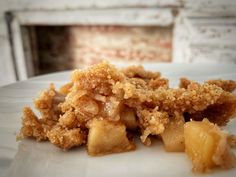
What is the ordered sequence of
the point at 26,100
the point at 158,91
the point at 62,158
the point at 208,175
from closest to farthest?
the point at 208,175, the point at 62,158, the point at 158,91, the point at 26,100

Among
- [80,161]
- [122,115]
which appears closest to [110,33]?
[122,115]

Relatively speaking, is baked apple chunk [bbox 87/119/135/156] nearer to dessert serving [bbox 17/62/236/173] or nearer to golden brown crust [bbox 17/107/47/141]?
dessert serving [bbox 17/62/236/173]

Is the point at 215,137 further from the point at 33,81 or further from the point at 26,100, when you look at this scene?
the point at 33,81

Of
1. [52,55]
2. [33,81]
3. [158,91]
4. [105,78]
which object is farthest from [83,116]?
[52,55]

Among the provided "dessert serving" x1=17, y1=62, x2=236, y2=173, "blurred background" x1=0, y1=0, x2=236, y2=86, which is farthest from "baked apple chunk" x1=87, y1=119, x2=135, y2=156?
"blurred background" x1=0, y1=0, x2=236, y2=86

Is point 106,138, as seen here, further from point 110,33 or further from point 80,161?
point 110,33

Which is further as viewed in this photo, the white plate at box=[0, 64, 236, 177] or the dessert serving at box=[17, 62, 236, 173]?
the dessert serving at box=[17, 62, 236, 173]

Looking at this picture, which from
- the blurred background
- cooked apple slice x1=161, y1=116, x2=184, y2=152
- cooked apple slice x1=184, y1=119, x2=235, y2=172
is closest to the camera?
cooked apple slice x1=184, y1=119, x2=235, y2=172
